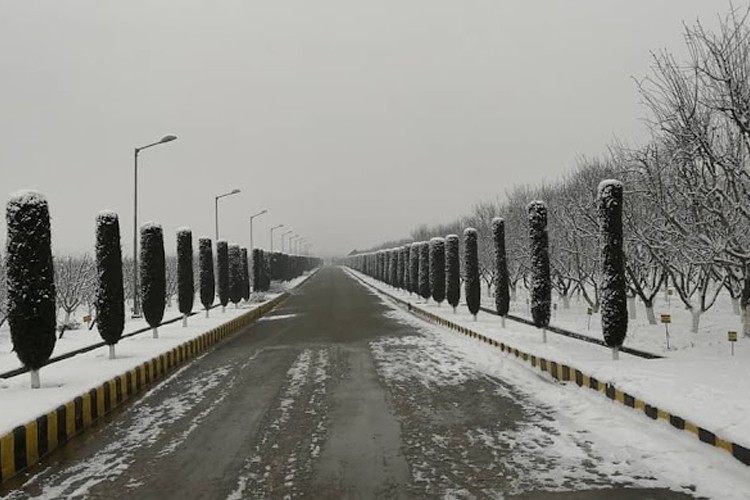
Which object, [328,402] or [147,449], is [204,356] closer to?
[328,402]

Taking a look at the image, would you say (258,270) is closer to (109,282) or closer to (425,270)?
(425,270)

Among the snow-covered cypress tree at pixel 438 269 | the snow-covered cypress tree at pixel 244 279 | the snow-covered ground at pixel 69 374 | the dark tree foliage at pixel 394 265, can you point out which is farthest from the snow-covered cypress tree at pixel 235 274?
the dark tree foliage at pixel 394 265

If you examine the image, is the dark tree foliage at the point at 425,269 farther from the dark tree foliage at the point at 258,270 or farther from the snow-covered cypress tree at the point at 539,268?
the snow-covered cypress tree at the point at 539,268

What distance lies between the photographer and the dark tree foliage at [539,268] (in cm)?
1595

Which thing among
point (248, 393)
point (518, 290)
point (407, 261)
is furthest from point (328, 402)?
point (518, 290)

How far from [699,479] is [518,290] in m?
48.6

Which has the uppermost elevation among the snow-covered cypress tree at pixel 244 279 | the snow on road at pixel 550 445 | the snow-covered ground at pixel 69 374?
the snow-covered cypress tree at pixel 244 279

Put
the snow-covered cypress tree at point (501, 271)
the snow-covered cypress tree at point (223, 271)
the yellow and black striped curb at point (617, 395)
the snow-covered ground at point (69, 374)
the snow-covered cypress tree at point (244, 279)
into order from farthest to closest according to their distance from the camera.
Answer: the snow-covered cypress tree at point (244, 279), the snow-covered cypress tree at point (223, 271), the snow-covered cypress tree at point (501, 271), the snow-covered ground at point (69, 374), the yellow and black striped curb at point (617, 395)

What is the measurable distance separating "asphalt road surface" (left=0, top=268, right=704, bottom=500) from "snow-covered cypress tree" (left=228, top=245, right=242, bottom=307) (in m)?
18.2

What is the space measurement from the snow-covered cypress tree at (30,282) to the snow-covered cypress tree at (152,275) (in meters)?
7.12

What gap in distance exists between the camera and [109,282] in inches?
540

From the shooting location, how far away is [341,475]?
5.91 m

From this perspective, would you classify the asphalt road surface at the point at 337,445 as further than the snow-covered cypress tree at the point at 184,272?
No

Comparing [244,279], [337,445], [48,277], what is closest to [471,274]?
[244,279]
